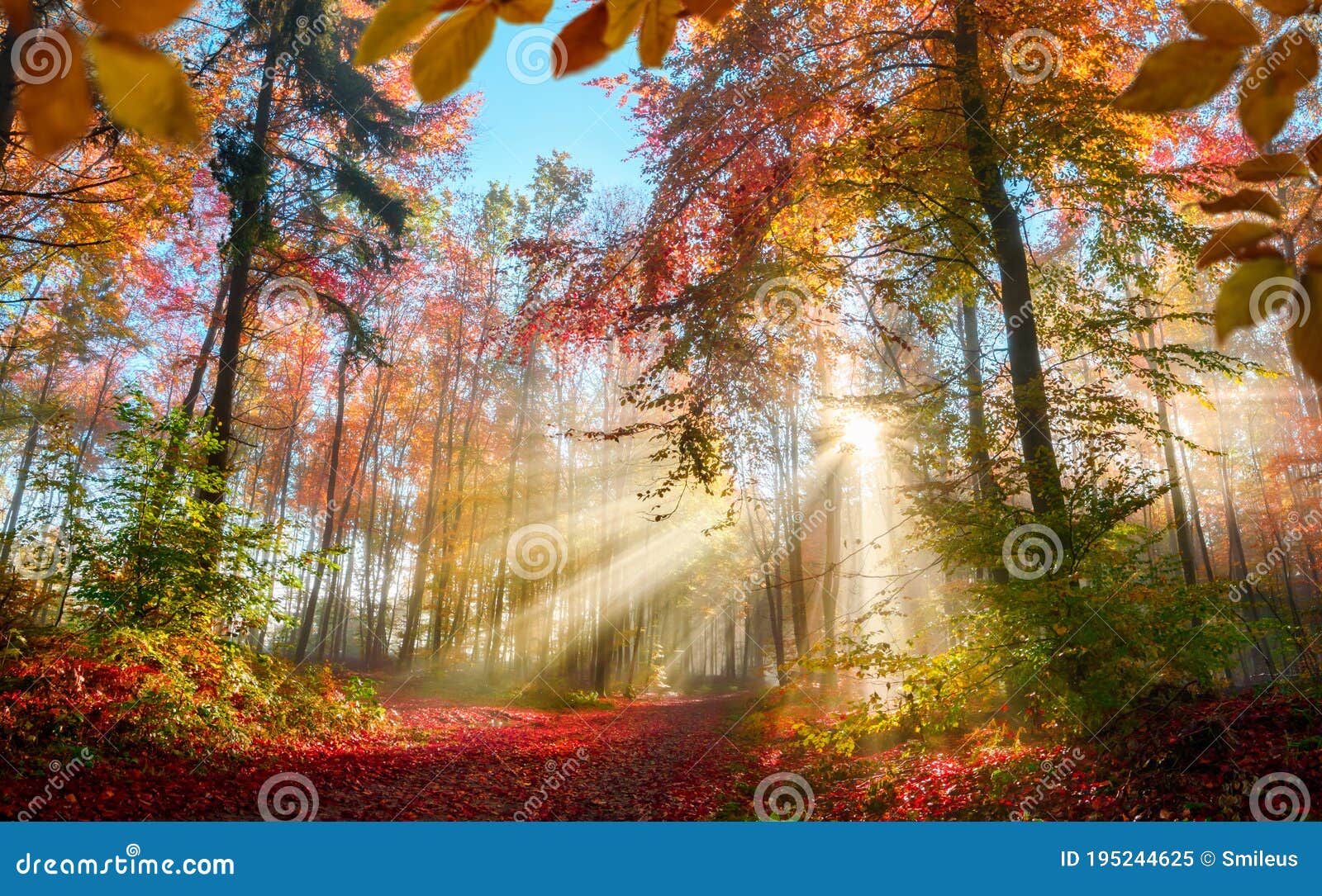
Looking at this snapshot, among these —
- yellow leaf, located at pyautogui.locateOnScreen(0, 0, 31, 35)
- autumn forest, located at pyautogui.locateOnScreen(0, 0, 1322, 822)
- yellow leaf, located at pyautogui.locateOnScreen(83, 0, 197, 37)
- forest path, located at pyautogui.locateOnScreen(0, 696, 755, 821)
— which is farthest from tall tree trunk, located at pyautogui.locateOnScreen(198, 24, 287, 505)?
yellow leaf, located at pyautogui.locateOnScreen(83, 0, 197, 37)

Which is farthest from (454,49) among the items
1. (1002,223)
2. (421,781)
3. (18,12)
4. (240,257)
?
(240,257)

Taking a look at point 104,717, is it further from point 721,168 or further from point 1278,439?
point 1278,439

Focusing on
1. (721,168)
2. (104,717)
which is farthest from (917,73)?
(104,717)

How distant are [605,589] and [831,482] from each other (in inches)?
316

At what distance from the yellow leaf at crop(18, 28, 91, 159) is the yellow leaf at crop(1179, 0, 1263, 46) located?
2.97ft

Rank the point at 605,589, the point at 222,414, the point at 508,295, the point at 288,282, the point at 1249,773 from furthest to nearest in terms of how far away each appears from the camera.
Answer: the point at 605,589, the point at 508,295, the point at 288,282, the point at 222,414, the point at 1249,773

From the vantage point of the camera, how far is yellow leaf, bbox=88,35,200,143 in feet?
1.43

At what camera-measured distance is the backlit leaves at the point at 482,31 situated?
19.9 inches

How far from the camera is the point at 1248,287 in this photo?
2.32ft

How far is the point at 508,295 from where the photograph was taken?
20172mm

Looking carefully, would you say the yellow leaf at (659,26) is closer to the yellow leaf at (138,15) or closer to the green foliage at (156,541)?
the yellow leaf at (138,15)

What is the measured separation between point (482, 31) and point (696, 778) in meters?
8.66

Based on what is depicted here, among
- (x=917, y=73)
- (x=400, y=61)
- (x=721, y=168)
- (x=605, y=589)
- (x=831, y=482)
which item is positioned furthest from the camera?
(x=605, y=589)

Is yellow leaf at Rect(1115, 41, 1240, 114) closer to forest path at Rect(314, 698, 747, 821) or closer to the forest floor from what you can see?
the forest floor
